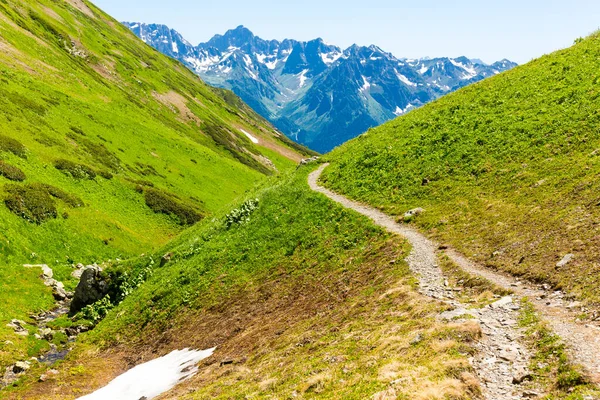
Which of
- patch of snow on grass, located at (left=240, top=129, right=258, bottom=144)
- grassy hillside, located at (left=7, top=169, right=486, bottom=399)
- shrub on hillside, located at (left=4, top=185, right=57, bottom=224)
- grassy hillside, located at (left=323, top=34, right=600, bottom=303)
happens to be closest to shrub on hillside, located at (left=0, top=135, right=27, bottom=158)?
shrub on hillside, located at (left=4, top=185, right=57, bottom=224)

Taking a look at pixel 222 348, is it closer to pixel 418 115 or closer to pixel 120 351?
pixel 120 351

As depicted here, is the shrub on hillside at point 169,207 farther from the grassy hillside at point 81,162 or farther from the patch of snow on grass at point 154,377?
the patch of snow on grass at point 154,377

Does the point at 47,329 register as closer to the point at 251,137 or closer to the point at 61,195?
the point at 61,195

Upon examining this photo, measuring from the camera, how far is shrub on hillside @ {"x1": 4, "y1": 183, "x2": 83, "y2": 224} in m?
42.1

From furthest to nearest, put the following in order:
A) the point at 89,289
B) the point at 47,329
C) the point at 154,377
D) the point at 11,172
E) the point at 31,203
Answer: the point at 11,172 < the point at 31,203 < the point at 89,289 < the point at 47,329 < the point at 154,377

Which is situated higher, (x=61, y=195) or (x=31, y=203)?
(x=61, y=195)

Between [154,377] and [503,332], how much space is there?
1795 centimetres

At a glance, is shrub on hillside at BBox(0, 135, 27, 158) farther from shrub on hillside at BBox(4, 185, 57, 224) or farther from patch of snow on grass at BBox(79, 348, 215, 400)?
patch of snow on grass at BBox(79, 348, 215, 400)

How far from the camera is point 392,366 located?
12.6m

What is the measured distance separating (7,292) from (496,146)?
39985 millimetres

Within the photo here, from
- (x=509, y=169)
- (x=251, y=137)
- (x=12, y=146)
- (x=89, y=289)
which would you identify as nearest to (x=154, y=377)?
(x=89, y=289)

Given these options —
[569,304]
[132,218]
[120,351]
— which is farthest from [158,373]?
[132,218]

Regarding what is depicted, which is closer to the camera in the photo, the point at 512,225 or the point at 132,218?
the point at 512,225

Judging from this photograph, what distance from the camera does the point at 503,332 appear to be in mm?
13398
